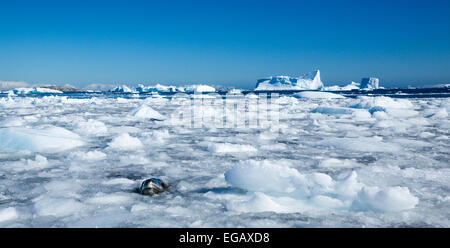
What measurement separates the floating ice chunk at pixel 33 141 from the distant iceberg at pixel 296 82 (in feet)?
216

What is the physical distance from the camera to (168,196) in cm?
217

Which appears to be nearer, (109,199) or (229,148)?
(109,199)

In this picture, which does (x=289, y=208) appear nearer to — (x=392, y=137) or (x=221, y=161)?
(x=221, y=161)

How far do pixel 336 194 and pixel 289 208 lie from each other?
1.35 ft

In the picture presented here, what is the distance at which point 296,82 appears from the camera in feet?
222

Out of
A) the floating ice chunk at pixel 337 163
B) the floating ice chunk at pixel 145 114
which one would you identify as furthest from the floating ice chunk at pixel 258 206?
the floating ice chunk at pixel 145 114

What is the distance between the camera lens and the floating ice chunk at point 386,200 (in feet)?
6.12

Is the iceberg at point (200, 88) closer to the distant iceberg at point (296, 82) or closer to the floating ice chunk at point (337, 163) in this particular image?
the distant iceberg at point (296, 82)

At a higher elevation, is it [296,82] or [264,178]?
[296,82]

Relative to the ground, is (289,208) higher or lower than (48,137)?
lower

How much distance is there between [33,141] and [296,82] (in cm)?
6704

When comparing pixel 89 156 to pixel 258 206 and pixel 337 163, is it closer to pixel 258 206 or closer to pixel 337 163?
pixel 258 206

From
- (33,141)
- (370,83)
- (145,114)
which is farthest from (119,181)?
(370,83)
